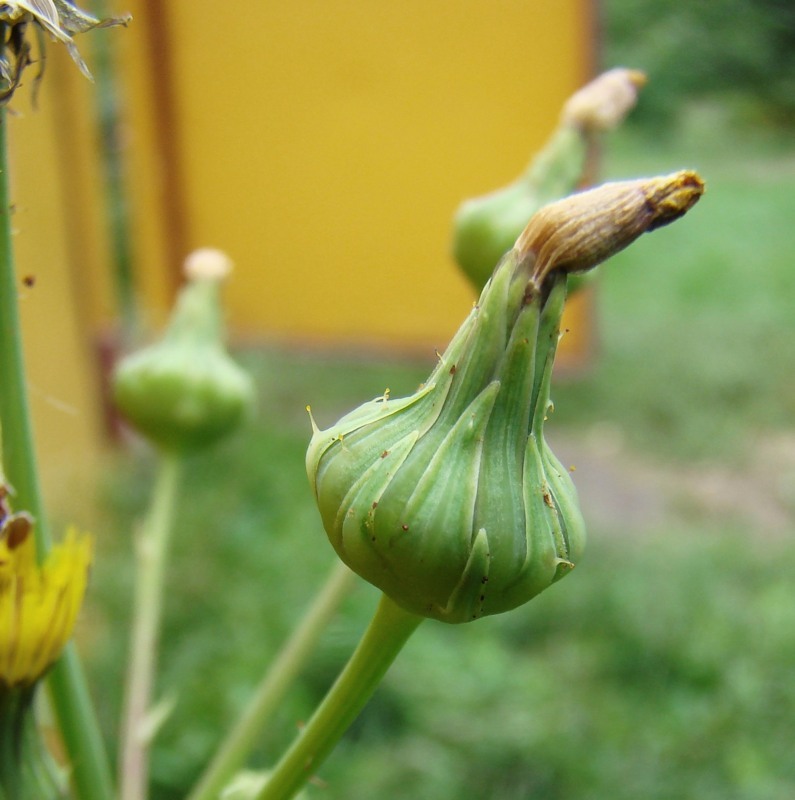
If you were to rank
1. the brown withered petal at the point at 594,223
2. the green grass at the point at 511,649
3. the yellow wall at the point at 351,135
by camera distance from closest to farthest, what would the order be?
1. the brown withered petal at the point at 594,223
2. the green grass at the point at 511,649
3. the yellow wall at the point at 351,135

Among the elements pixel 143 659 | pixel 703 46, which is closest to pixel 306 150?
pixel 703 46

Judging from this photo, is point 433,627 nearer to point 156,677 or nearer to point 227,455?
point 156,677

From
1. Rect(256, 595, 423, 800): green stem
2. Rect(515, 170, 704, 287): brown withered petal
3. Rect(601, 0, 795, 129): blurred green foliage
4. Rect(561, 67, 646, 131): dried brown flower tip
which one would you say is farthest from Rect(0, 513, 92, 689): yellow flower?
Rect(601, 0, 795, 129): blurred green foliage

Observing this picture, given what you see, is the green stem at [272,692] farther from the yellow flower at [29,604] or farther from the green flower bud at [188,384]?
the green flower bud at [188,384]

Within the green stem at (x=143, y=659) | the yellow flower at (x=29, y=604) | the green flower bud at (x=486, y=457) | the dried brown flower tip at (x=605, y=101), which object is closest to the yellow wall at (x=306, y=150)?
the green stem at (x=143, y=659)

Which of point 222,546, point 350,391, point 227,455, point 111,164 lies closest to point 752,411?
point 350,391

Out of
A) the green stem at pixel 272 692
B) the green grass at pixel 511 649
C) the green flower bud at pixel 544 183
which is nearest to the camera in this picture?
the green stem at pixel 272 692

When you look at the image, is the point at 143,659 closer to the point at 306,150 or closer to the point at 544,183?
the point at 544,183
